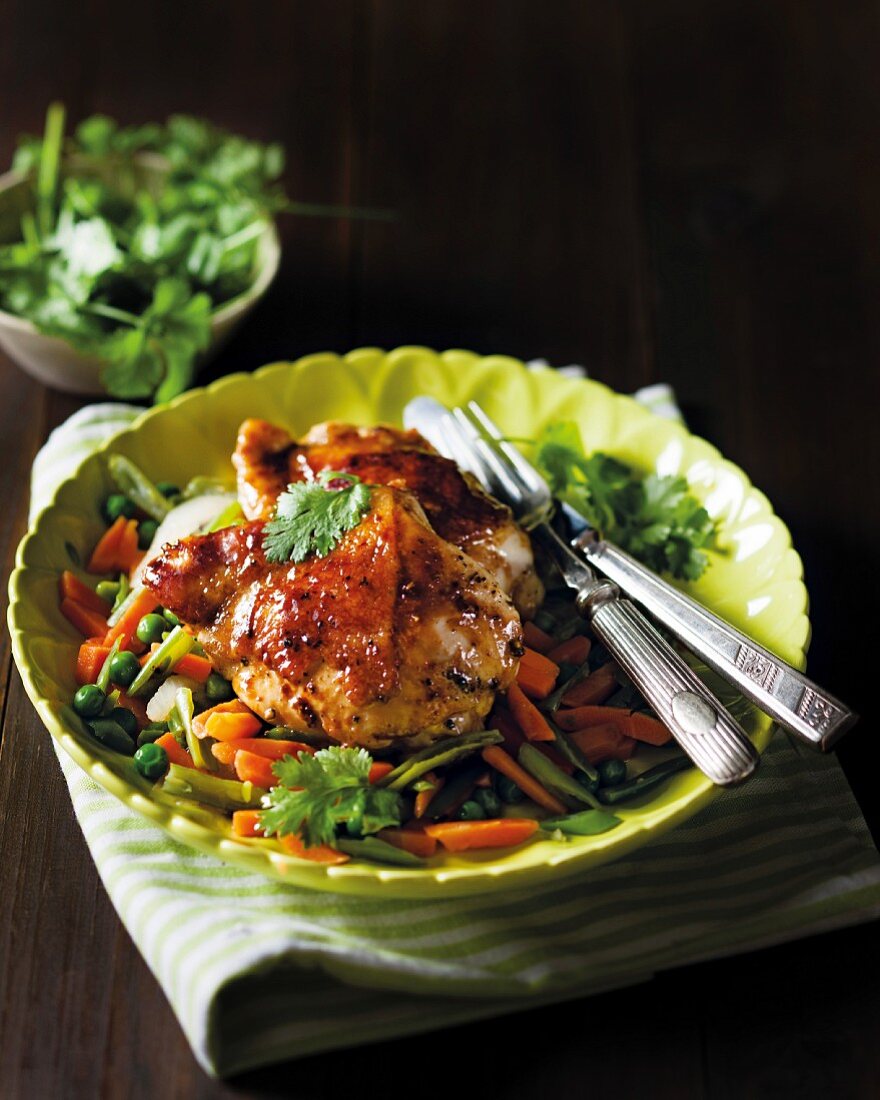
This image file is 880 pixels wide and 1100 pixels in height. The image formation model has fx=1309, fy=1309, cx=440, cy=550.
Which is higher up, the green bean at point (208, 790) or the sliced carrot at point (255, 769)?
the sliced carrot at point (255, 769)

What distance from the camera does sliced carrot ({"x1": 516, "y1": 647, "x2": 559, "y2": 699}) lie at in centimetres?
483

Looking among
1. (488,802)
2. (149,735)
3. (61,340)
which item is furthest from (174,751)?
(61,340)

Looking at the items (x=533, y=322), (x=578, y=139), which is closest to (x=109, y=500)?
(x=533, y=322)

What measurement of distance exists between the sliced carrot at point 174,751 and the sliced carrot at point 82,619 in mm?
635

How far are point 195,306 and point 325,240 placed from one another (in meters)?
1.86

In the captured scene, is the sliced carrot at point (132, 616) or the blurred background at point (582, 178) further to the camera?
the blurred background at point (582, 178)

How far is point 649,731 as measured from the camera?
4691 millimetres

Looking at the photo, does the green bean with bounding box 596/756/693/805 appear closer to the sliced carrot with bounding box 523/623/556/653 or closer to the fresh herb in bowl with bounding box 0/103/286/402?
the sliced carrot with bounding box 523/623/556/653

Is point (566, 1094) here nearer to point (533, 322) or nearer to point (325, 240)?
point (533, 322)

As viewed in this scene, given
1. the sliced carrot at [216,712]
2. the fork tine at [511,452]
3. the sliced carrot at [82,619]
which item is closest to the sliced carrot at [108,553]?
the sliced carrot at [82,619]

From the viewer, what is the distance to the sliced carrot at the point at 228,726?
15.1 ft

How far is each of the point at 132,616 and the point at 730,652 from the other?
2.24m

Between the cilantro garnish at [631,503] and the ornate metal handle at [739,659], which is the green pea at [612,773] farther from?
the cilantro garnish at [631,503]

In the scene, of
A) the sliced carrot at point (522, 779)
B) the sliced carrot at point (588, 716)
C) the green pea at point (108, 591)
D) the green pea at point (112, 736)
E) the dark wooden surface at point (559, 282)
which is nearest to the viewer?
the dark wooden surface at point (559, 282)
